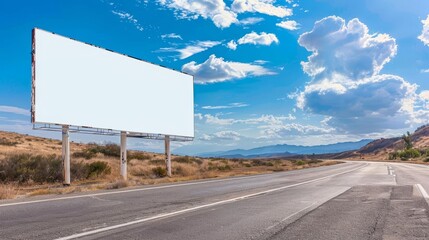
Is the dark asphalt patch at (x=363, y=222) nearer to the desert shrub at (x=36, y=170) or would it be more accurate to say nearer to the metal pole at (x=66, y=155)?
the metal pole at (x=66, y=155)

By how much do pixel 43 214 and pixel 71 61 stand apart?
→ 14019 mm

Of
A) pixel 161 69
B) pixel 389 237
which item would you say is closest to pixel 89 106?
pixel 161 69

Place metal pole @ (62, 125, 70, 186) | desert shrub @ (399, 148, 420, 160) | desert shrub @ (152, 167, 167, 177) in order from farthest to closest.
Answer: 1. desert shrub @ (399, 148, 420, 160)
2. desert shrub @ (152, 167, 167, 177)
3. metal pole @ (62, 125, 70, 186)

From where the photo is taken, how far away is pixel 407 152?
→ 104 m

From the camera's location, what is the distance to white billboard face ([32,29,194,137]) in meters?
20.1

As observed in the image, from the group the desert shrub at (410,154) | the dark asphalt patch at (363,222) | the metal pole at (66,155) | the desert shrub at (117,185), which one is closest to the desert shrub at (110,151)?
the metal pole at (66,155)

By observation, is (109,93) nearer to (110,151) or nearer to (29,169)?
(29,169)

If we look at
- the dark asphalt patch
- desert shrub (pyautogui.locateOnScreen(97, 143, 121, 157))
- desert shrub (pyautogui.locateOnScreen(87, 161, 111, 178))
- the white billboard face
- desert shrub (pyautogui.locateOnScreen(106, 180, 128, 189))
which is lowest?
the dark asphalt patch

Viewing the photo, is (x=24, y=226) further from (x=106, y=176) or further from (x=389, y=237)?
(x=106, y=176)

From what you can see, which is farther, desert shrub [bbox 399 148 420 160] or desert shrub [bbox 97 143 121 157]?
desert shrub [bbox 399 148 420 160]

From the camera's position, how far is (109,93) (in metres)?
24.7

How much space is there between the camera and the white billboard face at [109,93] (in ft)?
65.9

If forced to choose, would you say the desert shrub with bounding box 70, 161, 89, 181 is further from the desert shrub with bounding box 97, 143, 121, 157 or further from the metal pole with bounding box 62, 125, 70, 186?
the desert shrub with bounding box 97, 143, 121, 157

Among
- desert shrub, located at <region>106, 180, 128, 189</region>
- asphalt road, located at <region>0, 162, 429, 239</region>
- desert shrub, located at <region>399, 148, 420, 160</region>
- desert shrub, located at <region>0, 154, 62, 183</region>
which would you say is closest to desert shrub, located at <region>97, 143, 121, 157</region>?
desert shrub, located at <region>0, 154, 62, 183</region>
